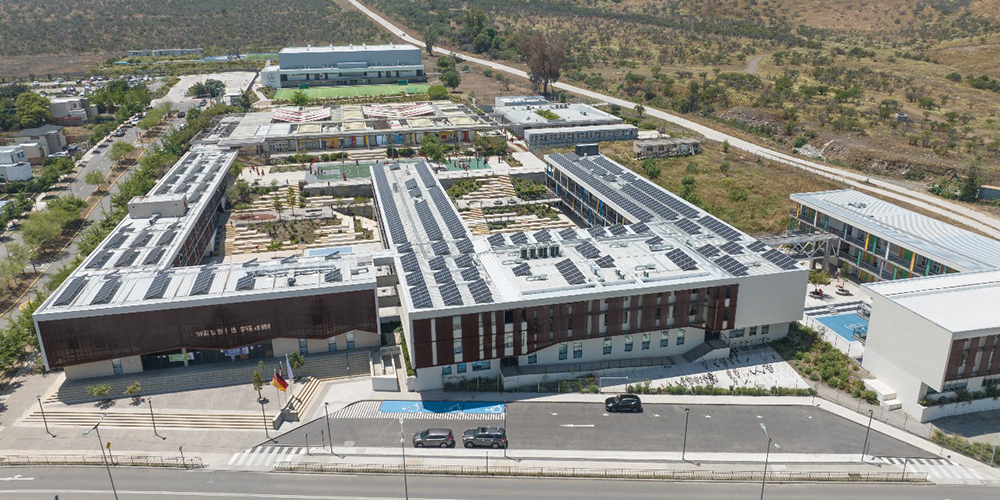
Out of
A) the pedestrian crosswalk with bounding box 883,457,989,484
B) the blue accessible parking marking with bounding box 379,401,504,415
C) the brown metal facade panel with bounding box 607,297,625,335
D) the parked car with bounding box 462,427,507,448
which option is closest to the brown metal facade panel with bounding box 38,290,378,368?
the blue accessible parking marking with bounding box 379,401,504,415

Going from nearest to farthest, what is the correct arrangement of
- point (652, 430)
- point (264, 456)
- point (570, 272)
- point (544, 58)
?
point (264, 456)
point (652, 430)
point (570, 272)
point (544, 58)

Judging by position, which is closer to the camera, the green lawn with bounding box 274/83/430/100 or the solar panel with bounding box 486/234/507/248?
the solar panel with bounding box 486/234/507/248

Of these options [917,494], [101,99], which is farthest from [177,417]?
[101,99]

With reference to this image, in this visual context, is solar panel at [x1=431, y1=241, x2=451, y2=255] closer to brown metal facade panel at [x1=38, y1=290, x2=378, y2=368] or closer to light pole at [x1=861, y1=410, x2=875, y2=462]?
brown metal facade panel at [x1=38, y1=290, x2=378, y2=368]

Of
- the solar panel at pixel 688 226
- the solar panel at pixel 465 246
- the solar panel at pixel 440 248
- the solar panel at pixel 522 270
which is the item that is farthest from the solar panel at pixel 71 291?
the solar panel at pixel 688 226

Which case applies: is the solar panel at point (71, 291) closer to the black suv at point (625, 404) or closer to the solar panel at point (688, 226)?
the black suv at point (625, 404)

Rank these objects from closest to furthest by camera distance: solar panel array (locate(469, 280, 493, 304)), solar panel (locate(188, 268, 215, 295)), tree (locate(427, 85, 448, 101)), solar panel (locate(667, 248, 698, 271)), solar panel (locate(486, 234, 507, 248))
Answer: solar panel array (locate(469, 280, 493, 304))
solar panel (locate(188, 268, 215, 295))
solar panel (locate(667, 248, 698, 271))
solar panel (locate(486, 234, 507, 248))
tree (locate(427, 85, 448, 101))

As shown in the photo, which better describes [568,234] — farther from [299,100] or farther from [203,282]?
[299,100]

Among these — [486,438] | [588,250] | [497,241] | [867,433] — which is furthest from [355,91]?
[867,433]
